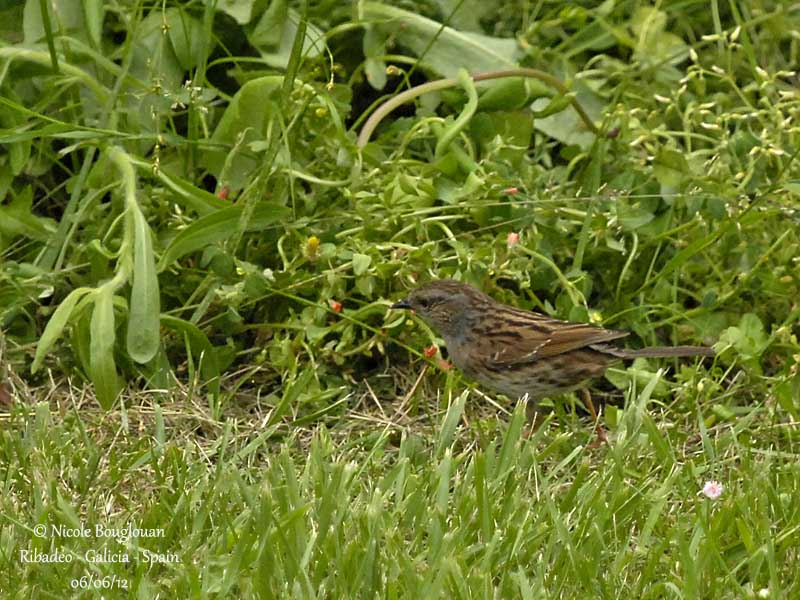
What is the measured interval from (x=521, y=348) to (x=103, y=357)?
1679 mm

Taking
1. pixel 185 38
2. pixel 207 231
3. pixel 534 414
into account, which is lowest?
pixel 534 414

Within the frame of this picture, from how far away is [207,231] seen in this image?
667 centimetres

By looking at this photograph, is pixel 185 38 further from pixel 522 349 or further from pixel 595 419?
pixel 595 419

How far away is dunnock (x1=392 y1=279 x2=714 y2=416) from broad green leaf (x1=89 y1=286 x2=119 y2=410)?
46.3 inches

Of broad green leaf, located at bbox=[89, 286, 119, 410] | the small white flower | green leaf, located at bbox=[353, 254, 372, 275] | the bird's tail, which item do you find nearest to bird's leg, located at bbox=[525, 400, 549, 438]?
the bird's tail

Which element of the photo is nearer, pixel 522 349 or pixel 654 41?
pixel 522 349

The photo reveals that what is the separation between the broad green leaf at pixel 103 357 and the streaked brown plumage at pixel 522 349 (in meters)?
1.17

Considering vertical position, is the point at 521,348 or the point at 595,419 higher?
the point at 521,348

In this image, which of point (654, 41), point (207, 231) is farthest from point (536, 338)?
point (654, 41)

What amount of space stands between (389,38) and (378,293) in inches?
57.3

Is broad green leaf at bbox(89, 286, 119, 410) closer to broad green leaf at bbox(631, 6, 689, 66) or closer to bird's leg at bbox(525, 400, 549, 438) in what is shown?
bird's leg at bbox(525, 400, 549, 438)

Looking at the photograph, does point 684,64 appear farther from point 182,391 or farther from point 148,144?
point 182,391

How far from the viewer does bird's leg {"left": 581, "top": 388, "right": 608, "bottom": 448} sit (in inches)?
251

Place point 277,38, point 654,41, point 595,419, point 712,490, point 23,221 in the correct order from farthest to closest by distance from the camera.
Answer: point 654,41 → point 277,38 → point 23,221 → point 595,419 → point 712,490
